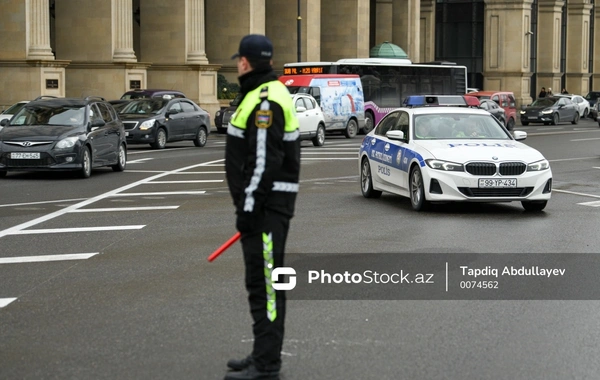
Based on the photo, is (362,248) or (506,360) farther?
(362,248)

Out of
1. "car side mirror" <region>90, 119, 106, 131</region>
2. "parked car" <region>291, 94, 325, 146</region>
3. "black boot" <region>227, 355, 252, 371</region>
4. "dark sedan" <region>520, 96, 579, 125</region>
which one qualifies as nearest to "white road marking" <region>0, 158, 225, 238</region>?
"car side mirror" <region>90, 119, 106, 131</region>

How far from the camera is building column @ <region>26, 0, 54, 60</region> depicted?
38.5 meters

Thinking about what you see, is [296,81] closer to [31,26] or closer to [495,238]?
[31,26]

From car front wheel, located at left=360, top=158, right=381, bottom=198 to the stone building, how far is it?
71.8 ft

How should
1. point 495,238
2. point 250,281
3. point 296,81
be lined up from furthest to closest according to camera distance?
point 296,81
point 495,238
point 250,281

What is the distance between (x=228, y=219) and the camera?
1502 centimetres

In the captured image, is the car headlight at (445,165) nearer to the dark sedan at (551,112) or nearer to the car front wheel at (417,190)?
the car front wheel at (417,190)

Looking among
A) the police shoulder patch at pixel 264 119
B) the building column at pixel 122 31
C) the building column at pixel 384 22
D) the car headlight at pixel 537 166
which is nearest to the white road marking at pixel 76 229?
the car headlight at pixel 537 166

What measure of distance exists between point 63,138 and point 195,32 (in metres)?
28.0

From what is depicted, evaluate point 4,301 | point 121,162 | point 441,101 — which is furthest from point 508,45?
point 4,301

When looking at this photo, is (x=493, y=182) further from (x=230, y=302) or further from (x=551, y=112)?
(x=551, y=112)

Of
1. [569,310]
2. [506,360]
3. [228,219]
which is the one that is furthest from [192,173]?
[506,360]

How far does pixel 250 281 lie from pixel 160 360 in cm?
98

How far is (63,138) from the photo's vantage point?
2202cm
